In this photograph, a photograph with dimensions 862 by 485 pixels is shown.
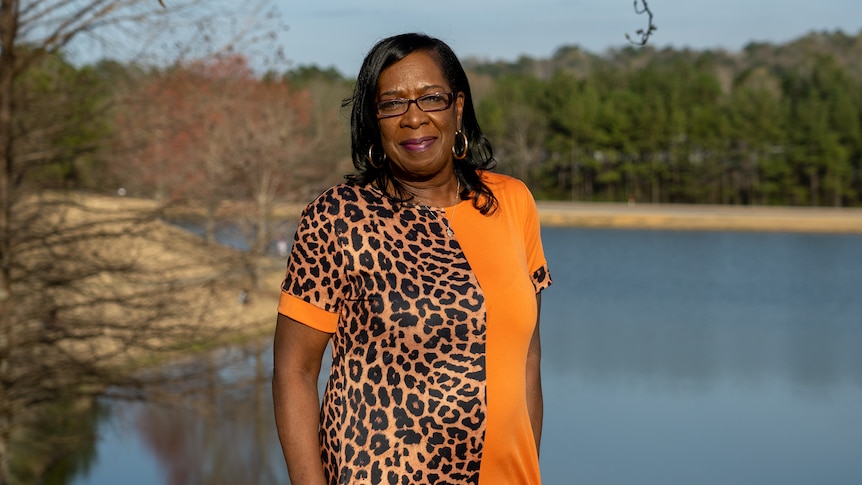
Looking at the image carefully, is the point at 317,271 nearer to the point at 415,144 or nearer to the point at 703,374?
the point at 415,144

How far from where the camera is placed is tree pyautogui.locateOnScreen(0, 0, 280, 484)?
733cm

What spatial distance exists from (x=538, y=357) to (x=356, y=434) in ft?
1.10

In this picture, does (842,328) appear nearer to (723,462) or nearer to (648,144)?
(723,462)

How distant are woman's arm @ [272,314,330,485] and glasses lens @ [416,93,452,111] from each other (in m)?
0.37

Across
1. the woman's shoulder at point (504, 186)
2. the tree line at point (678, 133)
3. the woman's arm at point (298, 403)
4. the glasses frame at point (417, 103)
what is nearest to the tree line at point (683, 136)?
the tree line at point (678, 133)

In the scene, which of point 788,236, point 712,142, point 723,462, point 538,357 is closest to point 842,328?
point 723,462

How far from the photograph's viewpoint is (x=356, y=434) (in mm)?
1595

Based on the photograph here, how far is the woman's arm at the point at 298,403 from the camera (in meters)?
1.61

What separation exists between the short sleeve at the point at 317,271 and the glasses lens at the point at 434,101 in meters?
0.20

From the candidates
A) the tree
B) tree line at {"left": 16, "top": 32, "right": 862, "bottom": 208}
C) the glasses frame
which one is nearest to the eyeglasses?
the glasses frame

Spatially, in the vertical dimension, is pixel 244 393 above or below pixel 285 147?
below

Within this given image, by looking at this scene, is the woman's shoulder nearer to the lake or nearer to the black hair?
the black hair

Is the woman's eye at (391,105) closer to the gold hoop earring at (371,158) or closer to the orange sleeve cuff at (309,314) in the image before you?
the gold hoop earring at (371,158)

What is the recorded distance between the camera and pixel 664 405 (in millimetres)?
14688
